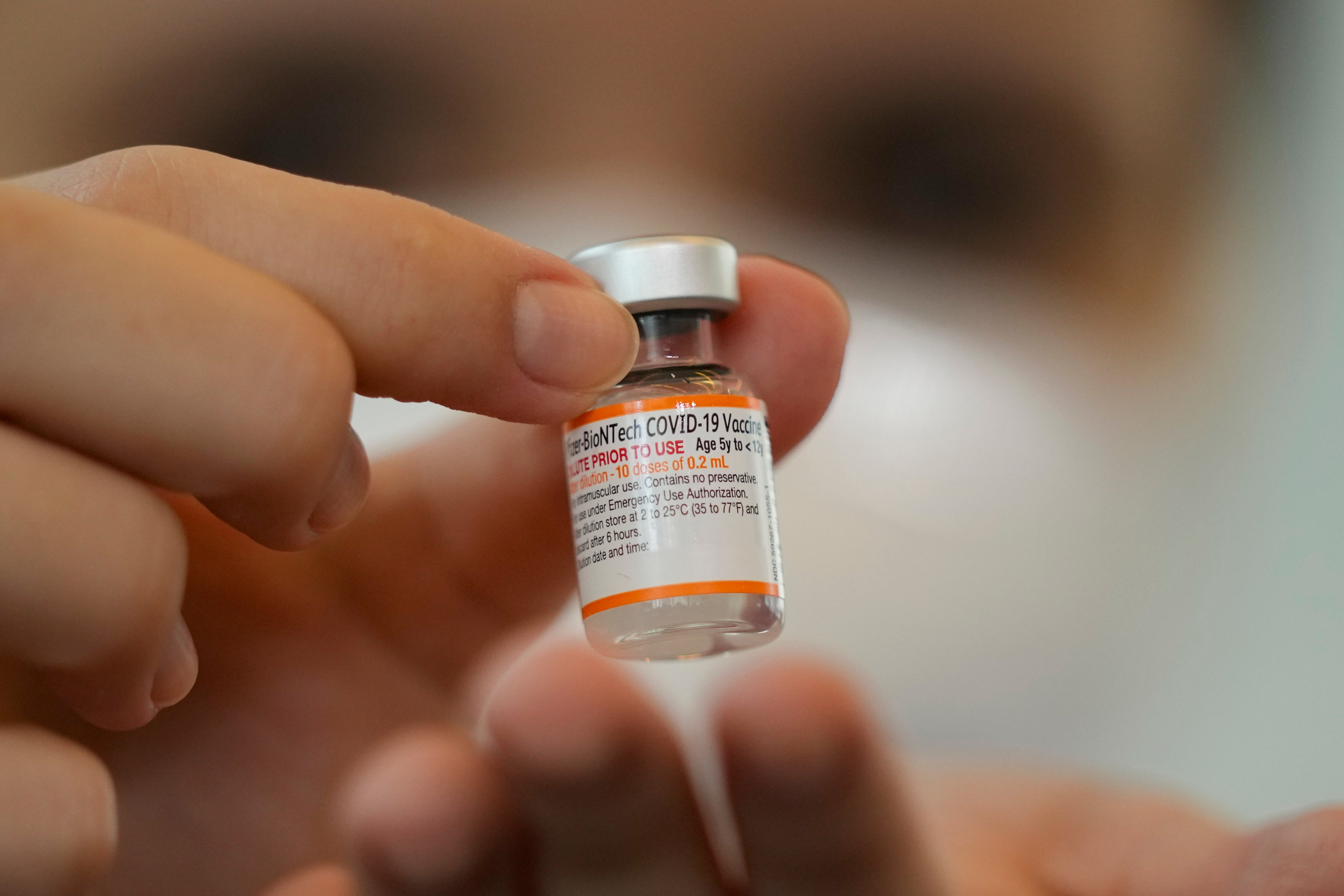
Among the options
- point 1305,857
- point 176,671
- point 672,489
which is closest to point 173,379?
point 176,671

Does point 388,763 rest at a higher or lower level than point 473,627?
lower

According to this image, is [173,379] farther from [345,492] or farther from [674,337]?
[674,337]

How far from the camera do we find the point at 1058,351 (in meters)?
1.34

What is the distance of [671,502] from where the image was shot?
24.7 inches

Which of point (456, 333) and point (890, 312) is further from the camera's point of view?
point (890, 312)

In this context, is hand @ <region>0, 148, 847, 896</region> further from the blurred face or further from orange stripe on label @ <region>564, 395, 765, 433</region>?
the blurred face

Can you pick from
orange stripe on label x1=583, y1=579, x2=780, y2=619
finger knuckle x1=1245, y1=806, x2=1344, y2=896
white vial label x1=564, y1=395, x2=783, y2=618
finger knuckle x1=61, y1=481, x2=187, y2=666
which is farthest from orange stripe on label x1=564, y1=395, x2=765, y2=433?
finger knuckle x1=1245, y1=806, x2=1344, y2=896

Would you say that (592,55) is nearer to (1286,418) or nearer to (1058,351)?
(1058,351)

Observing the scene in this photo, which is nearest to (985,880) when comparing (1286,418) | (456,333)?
(456,333)

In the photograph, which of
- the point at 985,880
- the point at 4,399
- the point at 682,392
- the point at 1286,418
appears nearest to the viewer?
the point at 4,399

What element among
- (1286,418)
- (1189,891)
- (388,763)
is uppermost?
(1286,418)

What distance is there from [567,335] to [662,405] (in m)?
0.10

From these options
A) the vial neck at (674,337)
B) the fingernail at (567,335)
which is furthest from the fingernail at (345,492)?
the vial neck at (674,337)

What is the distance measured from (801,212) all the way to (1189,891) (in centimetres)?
99
